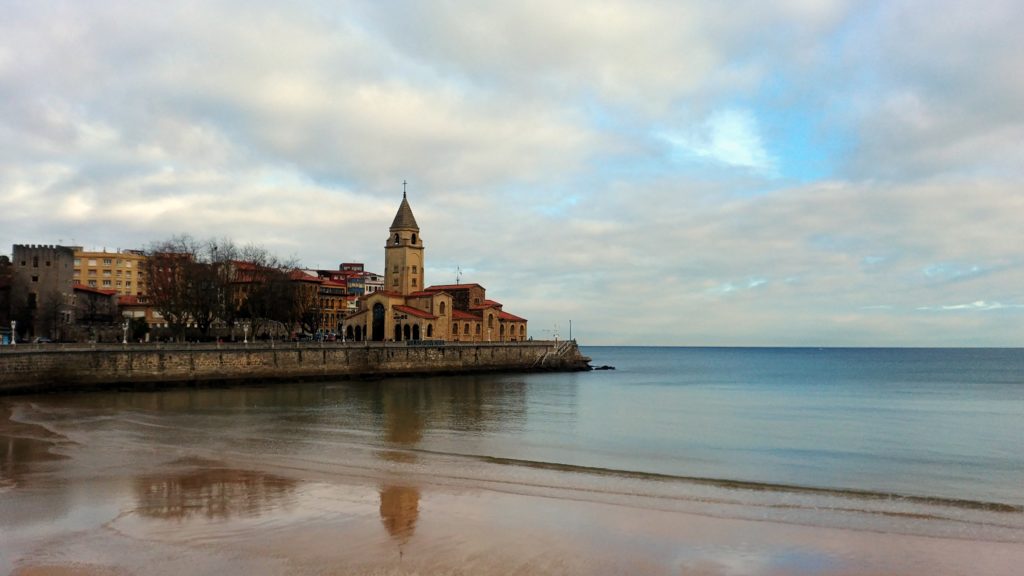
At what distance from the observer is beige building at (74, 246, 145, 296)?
107688 mm

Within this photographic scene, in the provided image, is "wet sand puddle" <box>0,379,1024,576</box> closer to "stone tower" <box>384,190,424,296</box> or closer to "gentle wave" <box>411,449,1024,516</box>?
"gentle wave" <box>411,449,1024,516</box>

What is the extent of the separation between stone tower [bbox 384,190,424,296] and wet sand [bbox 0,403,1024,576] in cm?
6855

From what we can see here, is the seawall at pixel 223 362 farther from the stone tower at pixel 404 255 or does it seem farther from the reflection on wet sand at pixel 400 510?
the reflection on wet sand at pixel 400 510

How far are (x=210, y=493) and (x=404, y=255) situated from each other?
70.7m

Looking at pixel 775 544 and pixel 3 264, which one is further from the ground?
pixel 3 264

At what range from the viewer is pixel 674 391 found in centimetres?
5944

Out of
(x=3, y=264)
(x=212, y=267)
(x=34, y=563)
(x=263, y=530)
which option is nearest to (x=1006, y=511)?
(x=263, y=530)

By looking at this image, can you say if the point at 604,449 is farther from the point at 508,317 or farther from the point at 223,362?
the point at 508,317

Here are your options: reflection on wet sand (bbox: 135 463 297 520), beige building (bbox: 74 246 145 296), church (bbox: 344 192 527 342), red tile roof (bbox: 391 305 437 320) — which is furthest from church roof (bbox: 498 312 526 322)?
reflection on wet sand (bbox: 135 463 297 520)

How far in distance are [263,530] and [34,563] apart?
363 centimetres

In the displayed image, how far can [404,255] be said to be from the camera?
86.4m

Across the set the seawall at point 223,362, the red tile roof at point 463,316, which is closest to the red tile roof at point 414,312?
the red tile roof at point 463,316

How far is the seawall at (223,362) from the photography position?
44.0 m

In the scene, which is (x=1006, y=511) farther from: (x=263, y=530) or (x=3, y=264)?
(x=3, y=264)
